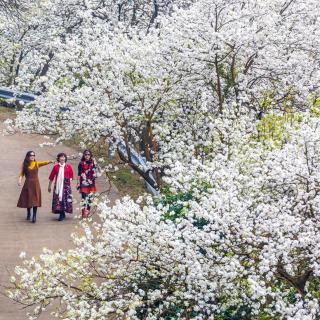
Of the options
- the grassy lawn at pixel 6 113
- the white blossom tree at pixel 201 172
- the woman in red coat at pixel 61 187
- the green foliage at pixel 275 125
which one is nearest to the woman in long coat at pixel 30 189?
the woman in red coat at pixel 61 187

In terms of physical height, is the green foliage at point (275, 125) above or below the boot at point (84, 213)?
above

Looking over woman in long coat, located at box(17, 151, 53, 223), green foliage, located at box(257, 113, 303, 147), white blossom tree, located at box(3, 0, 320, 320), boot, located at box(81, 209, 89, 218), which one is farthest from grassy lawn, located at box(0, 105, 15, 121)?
green foliage, located at box(257, 113, 303, 147)

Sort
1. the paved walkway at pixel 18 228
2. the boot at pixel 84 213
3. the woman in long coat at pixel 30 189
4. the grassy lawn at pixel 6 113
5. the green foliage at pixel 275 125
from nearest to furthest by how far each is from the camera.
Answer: the green foliage at pixel 275 125 → the paved walkway at pixel 18 228 → the woman in long coat at pixel 30 189 → the boot at pixel 84 213 → the grassy lawn at pixel 6 113

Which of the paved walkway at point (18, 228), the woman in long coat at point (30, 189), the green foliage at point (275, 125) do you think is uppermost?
the green foliage at point (275, 125)

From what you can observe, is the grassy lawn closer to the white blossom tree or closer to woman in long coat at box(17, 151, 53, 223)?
the white blossom tree

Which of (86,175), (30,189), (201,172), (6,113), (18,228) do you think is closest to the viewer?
(201,172)

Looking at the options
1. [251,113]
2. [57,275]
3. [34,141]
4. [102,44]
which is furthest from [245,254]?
[34,141]

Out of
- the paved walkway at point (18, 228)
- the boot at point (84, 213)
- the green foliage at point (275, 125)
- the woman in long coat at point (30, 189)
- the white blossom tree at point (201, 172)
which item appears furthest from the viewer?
the boot at point (84, 213)

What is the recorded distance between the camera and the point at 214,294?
961 centimetres

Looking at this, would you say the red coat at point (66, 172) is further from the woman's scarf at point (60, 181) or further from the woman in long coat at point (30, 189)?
the woman in long coat at point (30, 189)

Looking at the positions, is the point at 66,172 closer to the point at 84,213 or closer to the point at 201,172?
the point at 84,213

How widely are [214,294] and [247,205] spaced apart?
1.12 metres

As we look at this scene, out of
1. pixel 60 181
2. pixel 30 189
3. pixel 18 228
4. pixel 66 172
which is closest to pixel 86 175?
pixel 66 172

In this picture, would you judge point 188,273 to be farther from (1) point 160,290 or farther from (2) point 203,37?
(2) point 203,37
